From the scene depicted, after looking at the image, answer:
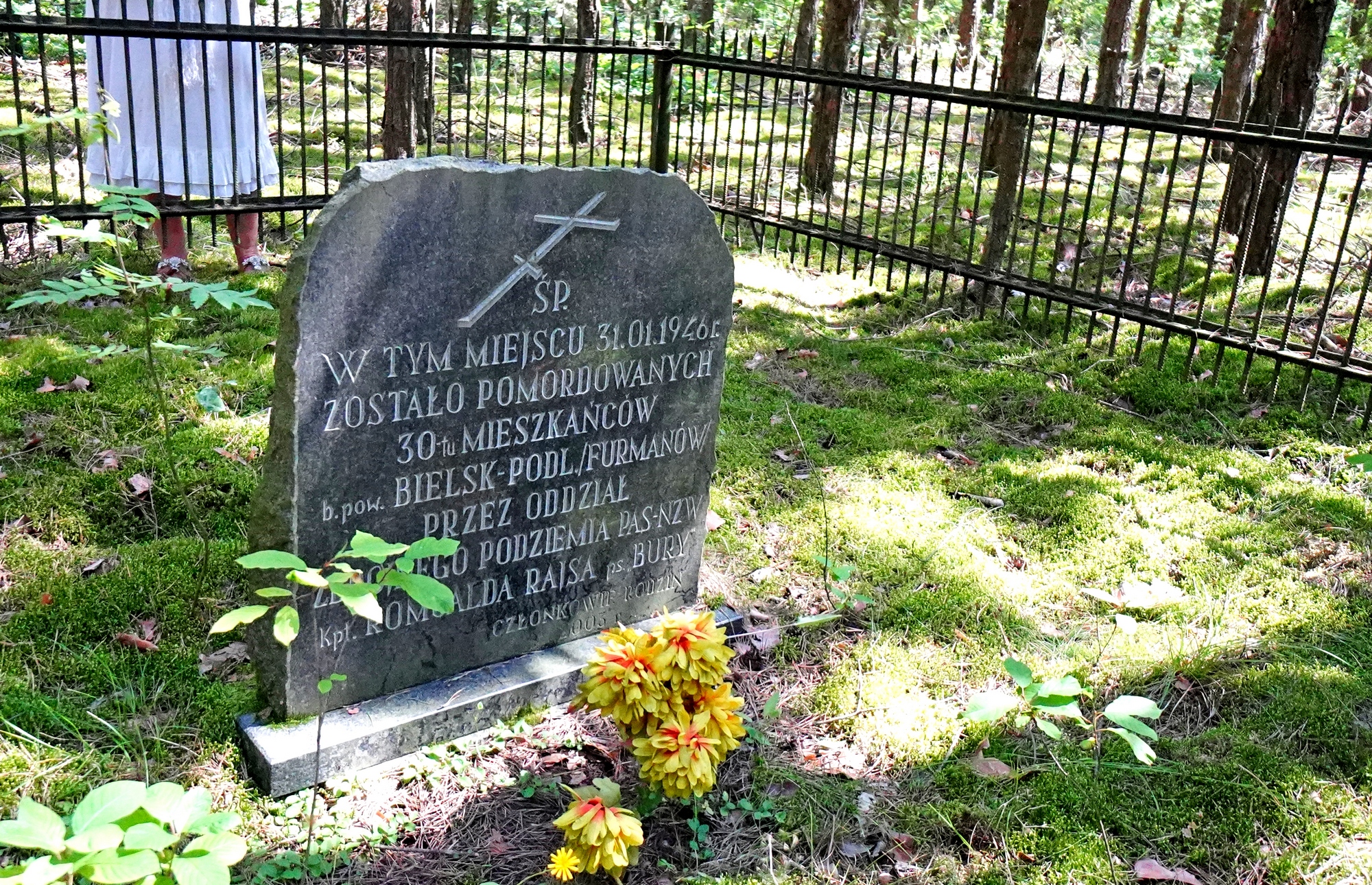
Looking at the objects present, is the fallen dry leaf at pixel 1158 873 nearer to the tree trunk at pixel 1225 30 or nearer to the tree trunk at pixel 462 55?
the tree trunk at pixel 462 55

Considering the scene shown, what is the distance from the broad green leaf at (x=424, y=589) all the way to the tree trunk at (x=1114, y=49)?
5.94m

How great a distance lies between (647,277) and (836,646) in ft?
4.80

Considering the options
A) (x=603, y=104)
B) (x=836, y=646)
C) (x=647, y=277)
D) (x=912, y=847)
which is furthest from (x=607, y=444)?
(x=603, y=104)

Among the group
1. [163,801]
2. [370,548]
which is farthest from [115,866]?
[370,548]

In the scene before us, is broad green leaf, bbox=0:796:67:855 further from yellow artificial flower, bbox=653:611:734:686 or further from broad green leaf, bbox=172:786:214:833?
yellow artificial flower, bbox=653:611:734:686

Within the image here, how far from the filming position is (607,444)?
371 cm

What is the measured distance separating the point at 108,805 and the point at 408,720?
1720 millimetres

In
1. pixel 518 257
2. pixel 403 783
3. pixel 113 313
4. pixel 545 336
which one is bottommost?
pixel 403 783

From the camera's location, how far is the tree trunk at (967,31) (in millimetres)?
16750

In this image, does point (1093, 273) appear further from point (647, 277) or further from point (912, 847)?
point (912, 847)

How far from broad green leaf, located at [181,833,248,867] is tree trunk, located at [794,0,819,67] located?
769 cm

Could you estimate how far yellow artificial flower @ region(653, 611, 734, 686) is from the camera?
2.98 metres

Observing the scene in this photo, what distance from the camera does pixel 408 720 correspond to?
3336 millimetres

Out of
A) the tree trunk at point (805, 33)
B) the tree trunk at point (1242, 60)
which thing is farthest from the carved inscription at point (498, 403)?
the tree trunk at point (1242, 60)
